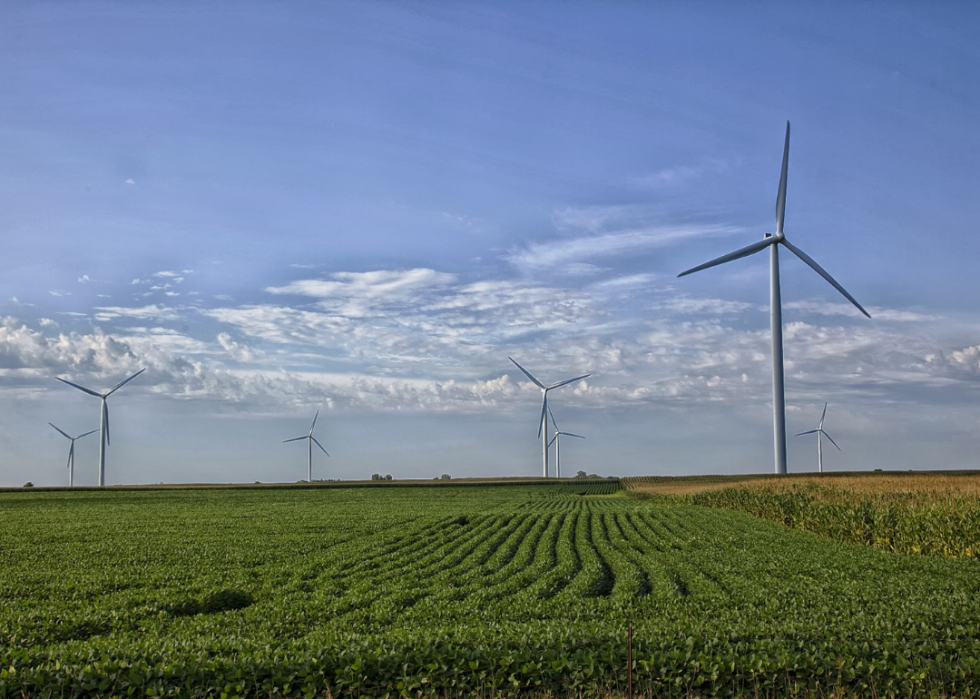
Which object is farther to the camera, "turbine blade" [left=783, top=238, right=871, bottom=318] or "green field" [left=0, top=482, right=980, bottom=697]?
"turbine blade" [left=783, top=238, right=871, bottom=318]

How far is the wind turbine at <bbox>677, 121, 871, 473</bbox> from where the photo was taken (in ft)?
216

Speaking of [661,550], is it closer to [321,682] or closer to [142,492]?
[321,682]

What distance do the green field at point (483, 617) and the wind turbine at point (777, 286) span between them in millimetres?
37767

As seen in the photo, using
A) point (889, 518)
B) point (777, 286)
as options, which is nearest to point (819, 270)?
point (777, 286)

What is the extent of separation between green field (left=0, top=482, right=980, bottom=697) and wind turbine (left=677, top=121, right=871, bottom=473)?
37767mm

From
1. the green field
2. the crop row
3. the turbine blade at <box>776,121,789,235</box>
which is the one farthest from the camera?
the turbine blade at <box>776,121,789,235</box>

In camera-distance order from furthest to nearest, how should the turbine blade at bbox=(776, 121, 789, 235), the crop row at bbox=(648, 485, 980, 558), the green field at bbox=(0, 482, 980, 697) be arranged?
the turbine blade at bbox=(776, 121, 789, 235) → the crop row at bbox=(648, 485, 980, 558) → the green field at bbox=(0, 482, 980, 697)

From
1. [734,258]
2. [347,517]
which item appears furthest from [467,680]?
[734,258]

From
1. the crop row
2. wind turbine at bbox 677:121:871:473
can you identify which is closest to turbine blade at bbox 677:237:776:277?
wind turbine at bbox 677:121:871:473

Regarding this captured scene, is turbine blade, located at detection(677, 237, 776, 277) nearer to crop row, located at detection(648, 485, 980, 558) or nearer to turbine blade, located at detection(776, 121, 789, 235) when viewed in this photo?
turbine blade, located at detection(776, 121, 789, 235)

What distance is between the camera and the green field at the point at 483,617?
1084 centimetres

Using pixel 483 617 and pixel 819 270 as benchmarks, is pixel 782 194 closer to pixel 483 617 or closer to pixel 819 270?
pixel 819 270

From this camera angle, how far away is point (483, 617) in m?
15.2

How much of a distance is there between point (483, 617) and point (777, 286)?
5916 cm
